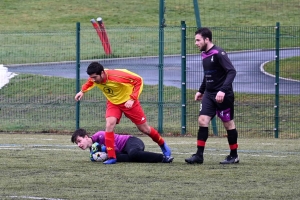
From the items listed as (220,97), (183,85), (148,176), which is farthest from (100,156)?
(183,85)

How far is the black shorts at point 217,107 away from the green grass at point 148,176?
2.32 ft

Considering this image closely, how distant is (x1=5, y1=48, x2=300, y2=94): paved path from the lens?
→ 58.1ft

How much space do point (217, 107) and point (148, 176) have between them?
1.76 meters

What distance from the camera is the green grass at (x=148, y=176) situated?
318 inches

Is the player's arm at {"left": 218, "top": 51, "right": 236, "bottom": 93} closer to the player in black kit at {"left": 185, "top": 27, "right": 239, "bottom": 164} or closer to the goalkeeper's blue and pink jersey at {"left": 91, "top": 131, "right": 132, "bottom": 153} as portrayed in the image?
the player in black kit at {"left": 185, "top": 27, "right": 239, "bottom": 164}

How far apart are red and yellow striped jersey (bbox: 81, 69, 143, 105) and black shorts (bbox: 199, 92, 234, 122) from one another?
952 millimetres

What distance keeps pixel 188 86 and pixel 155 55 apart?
4.02ft

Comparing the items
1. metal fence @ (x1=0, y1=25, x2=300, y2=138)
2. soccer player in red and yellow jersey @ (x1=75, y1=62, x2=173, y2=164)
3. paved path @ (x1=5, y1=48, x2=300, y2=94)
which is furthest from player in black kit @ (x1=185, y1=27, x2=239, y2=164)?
paved path @ (x1=5, y1=48, x2=300, y2=94)

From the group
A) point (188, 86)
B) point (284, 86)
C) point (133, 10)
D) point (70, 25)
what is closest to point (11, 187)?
point (188, 86)

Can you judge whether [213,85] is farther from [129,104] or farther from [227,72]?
[129,104]

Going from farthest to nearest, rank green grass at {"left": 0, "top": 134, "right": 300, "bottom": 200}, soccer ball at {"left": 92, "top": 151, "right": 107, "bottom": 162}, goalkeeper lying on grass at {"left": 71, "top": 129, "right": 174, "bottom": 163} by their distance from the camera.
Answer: soccer ball at {"left": 92, "top": 151, "right": 107, "bottom": 162} → goalkeeper lying on grass at {"left": 71, "top": 129, "right": 174, "bottom": 163} → green grass at {"left": 0, "top": 134, "right": 300, "bottom": 200}

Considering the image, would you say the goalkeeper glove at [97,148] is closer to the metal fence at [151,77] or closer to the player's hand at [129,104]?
the player's hand at [129,104]

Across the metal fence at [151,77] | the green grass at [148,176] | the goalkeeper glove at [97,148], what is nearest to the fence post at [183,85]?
the metal fence at [151,77]

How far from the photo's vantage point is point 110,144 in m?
10.7
